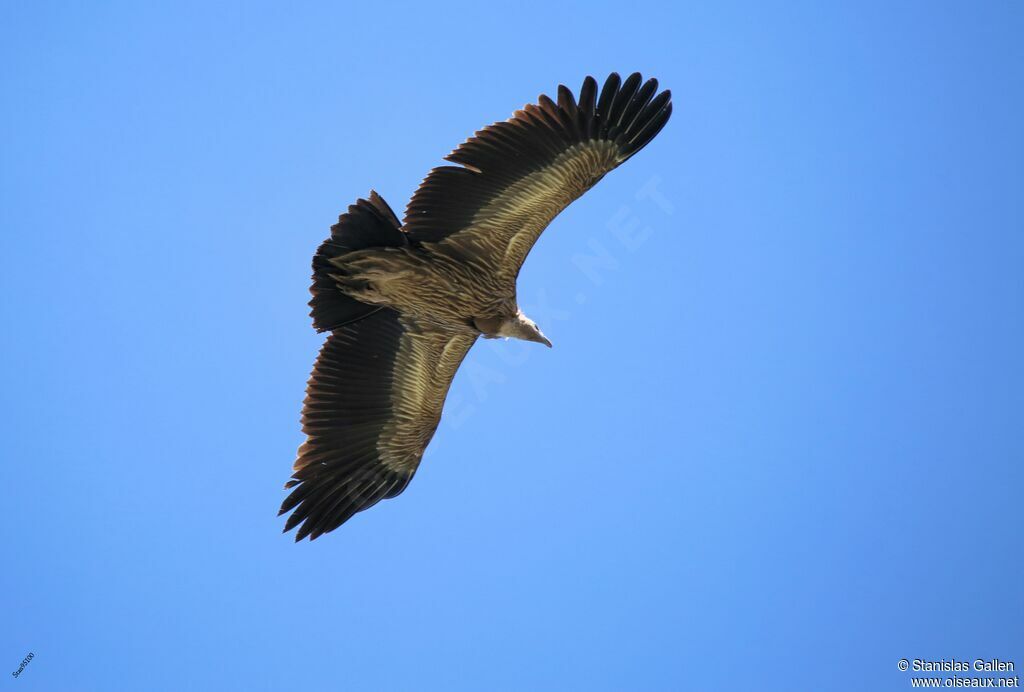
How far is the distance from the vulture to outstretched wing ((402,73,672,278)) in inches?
0.4

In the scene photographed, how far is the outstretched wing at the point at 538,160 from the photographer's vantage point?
8.81 m

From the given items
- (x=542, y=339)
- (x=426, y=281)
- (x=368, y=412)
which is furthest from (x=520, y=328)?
(x=368, y=412)

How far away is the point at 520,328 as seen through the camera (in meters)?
10.1

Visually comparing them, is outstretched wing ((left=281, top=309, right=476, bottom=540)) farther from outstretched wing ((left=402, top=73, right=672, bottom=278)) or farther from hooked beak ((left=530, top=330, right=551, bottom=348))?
outstretched wing ((left=402, top=73, right=672, bottom=278))

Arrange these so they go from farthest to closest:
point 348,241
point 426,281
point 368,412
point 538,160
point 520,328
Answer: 1. point 368,412
2. point 520,328
3. point 426,281
4. point 348,241
5. point 538,160

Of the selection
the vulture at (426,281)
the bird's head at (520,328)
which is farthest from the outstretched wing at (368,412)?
the bird's head at (520,328)

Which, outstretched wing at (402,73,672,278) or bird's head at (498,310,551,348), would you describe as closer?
outstretched wing at (402,73,672,278)

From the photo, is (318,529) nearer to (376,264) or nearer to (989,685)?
(376,264)

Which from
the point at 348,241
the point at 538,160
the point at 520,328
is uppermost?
the point at 538,160

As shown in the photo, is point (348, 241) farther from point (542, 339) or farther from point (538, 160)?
point (542, 339)

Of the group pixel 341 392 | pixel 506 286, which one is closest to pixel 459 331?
pixel 506 286

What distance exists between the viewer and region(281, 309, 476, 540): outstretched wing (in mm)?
10023

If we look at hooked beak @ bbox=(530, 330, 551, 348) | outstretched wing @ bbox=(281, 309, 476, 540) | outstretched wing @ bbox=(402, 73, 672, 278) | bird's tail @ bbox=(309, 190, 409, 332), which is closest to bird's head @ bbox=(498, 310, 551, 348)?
hooked beak @ bbox=(530, 330, 551, 348)

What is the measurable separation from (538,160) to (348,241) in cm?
192
